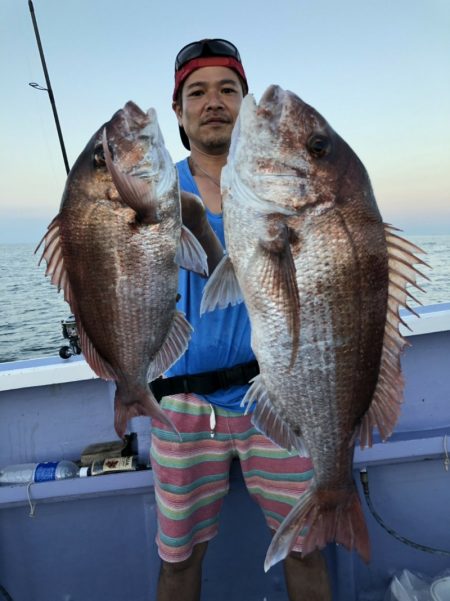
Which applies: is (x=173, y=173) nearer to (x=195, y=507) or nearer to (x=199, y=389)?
(x=199, y=389)

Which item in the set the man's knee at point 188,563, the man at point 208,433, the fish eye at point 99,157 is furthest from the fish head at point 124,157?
the man's knee at point 188,563

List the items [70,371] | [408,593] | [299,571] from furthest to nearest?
[70,371] → [408,593] → [299,571]

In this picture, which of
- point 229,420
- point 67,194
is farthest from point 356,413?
point 67,194

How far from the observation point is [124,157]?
4.81 feet

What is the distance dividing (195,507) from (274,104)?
68.7 inches

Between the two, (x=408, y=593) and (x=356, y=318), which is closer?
(x=356, y=318)

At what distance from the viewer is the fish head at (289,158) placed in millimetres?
1403

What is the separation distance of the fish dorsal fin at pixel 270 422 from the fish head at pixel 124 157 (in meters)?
0.75

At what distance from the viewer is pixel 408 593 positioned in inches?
103

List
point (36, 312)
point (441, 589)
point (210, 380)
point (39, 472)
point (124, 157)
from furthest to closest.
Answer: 1. point (36, 312)
2. point (39, 472)
3. point (441, 589)
4. point (210, 380)
5. point (124, 157)

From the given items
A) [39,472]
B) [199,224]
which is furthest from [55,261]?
[39,472]

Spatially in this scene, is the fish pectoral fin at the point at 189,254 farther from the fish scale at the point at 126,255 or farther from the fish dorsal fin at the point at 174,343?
the fish dorsal fin at the point at 174,343

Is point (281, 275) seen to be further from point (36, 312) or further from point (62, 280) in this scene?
point (36, 312)

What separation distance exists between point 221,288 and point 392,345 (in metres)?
0.61
